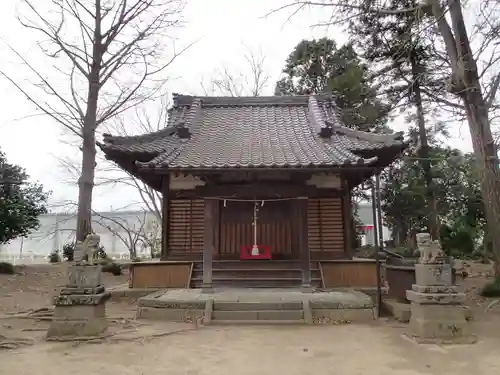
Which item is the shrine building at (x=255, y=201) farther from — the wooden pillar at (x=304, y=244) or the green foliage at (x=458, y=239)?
the green foliage at (x=458, y=239)

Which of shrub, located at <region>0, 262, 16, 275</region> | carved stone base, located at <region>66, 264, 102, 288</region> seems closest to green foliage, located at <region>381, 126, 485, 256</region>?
carved stone base, located at <region>66, 264, 102, 288</region>

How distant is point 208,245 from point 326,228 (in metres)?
3.89

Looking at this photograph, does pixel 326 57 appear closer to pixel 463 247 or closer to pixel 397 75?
pixel 397 75

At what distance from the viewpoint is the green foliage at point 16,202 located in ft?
52.2

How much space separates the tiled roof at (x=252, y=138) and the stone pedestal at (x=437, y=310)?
313cm

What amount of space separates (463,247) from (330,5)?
55.6 feet

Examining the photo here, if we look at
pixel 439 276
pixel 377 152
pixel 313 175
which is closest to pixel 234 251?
pixel 313 175

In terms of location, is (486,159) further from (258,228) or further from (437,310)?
(258,228)

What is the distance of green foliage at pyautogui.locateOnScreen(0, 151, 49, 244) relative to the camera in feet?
52.2

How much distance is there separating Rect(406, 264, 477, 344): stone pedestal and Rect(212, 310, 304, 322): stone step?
2.25 metres

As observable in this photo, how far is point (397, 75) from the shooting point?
1816cm

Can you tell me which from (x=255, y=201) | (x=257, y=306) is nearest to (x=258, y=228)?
(x=255, y=201)

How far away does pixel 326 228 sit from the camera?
11.7 meters

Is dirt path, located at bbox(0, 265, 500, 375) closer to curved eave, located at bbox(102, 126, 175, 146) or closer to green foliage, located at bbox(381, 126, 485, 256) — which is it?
curved eave, located at bbox(102, 126, 175, 146)
